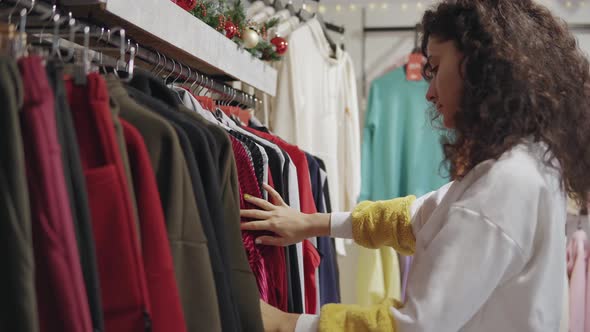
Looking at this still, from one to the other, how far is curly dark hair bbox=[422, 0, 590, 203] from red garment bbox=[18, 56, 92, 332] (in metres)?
0.70

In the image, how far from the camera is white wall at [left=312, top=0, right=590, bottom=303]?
3773 millimetres

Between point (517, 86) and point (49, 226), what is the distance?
2.58 feet

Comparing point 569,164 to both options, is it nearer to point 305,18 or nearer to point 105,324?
point 105,324

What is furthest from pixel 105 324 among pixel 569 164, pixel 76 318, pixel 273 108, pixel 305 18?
pixel 305 18

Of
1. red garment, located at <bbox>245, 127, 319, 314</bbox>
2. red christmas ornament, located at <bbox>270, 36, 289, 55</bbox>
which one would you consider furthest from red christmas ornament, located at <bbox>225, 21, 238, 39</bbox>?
red christmas ornament, located at <bbox>270, 36, 289, 55</bbox>

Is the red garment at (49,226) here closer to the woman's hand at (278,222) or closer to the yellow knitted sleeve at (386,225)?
the woman's hand at (278,222)

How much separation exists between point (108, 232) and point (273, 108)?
6.51 ft

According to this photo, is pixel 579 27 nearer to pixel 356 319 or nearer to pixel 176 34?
pixel 176 34

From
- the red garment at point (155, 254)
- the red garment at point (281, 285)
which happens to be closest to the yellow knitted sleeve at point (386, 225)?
the red garment at point (281, 285)

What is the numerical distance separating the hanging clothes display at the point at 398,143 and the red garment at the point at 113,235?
8.66 ft

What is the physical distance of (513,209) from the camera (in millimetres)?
1109

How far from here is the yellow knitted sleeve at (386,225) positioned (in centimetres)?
156

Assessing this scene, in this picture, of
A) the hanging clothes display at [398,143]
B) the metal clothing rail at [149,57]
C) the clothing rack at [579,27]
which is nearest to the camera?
the metal clothing rail at [149,57]

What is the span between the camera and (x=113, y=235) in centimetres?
85
